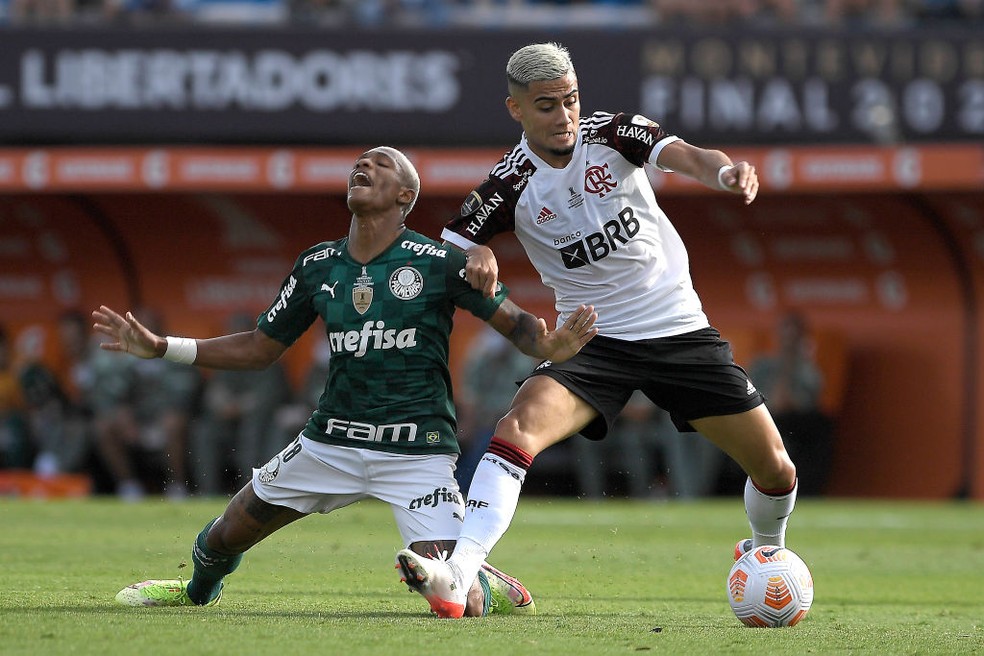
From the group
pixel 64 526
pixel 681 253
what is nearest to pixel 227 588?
pixel 681 253

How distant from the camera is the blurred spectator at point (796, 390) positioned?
50.6ft

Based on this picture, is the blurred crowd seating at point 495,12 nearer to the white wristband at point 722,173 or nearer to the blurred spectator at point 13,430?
the blurred spectator at point 13,430

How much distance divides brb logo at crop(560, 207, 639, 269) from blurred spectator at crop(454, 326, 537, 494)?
862 cm

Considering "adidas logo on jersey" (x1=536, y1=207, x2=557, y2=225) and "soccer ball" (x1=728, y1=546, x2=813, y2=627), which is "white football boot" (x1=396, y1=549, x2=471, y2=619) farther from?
"adidas logo on jersey" (x1=536, y1=207, x2=557, y2=225)

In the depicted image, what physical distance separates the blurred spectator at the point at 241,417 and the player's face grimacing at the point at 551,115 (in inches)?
366

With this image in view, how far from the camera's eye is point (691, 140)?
15219mm

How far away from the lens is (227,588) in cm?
747

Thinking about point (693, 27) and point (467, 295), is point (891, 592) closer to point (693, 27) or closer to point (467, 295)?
point (467, 295)

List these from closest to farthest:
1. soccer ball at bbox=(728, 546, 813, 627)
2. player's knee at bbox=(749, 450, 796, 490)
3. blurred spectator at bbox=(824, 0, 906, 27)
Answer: soccer ball at bbox=(728, 546, 813, 627) < player's knee at bbox=(749, 450, 796, 490) < blurred spectator at bbox=(824, 0, 906, 27)

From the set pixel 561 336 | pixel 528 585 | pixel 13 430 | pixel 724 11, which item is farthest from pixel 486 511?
pixel 13 430

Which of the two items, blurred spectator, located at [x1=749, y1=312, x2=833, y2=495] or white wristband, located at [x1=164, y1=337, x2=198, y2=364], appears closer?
white wristband, located at [x1=164, y1=337, x2=198, y2=364]

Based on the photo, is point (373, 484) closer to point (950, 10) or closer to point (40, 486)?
point (40, 486)

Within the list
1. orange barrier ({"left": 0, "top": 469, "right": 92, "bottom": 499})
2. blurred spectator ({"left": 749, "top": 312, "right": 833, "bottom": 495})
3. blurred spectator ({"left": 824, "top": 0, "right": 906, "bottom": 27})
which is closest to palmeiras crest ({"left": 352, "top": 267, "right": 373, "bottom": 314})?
blurred spectator ({"left": 749, "top": 312, "right": 833, "bottom": 495})

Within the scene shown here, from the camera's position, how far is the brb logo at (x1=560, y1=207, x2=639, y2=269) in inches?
258
